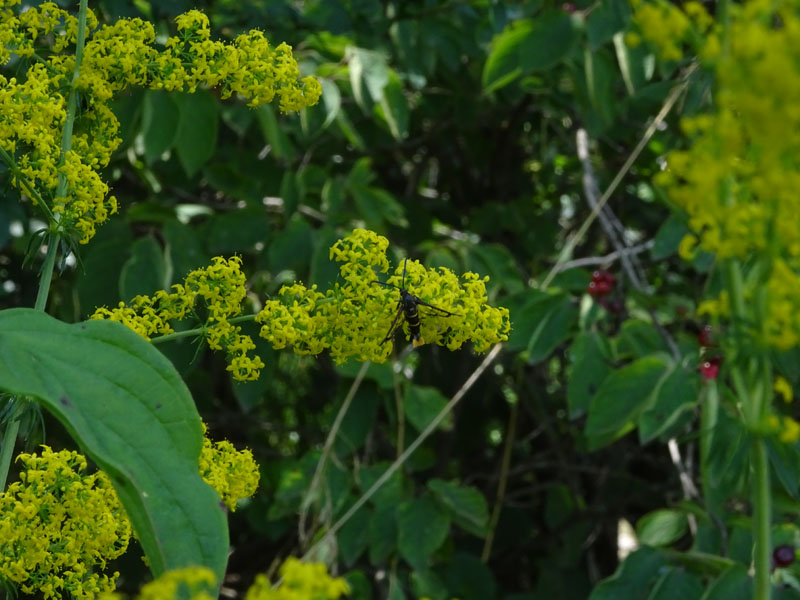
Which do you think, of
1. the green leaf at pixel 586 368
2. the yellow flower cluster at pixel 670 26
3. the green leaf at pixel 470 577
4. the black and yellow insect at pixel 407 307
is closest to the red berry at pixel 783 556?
the green leaf at pixel 586 368

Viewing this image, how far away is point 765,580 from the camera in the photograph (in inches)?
25.1

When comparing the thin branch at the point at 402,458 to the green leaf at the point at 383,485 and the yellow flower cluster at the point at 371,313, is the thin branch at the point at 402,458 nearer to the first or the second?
the green leaf at the point at 383,485

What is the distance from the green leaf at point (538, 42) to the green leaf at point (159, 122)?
2.32 ft

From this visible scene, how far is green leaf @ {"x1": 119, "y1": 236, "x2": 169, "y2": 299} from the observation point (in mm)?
2307

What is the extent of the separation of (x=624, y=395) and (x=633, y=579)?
12.8 inches

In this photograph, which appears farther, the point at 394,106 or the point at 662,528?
the point at 394,106

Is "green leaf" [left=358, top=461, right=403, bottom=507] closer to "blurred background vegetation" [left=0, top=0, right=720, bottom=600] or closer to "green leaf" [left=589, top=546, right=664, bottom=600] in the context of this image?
"blurred background vegetation" [left=0, top=0, right=720, bottom=600]

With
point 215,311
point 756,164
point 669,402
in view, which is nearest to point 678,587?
point 669,402

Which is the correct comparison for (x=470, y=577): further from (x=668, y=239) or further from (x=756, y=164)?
(x=756, y=164)

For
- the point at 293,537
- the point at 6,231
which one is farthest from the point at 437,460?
the point at 6,231

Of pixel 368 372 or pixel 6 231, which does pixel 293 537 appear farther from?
pixel 6 231

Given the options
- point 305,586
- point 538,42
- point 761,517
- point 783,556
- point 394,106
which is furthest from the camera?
point 394,106

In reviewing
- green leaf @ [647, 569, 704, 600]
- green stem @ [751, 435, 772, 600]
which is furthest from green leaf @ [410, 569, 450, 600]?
green stem @ [751, 435, 772, 600]

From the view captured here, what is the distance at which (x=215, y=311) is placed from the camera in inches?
42.9
